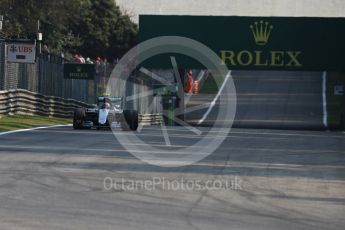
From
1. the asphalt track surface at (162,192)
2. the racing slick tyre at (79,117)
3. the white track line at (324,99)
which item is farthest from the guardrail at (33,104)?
the white track line at (324,99)

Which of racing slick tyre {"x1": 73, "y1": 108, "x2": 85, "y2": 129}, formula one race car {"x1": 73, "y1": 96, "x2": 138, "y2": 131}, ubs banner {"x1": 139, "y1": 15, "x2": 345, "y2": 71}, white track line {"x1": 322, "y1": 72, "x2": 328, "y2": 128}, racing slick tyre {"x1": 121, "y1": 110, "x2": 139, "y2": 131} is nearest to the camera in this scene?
formula one race car {"x1": 73, "y1": 96, "x2": 138, "y2": 131}

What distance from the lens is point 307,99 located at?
60.8 meters

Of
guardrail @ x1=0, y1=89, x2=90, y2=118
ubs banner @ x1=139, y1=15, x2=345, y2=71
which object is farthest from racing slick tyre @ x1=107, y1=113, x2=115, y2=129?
ubs banner @ x1=139, y1=15, x2=345, y2=71

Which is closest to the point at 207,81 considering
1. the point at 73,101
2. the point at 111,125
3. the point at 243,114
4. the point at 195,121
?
the point at 243,114

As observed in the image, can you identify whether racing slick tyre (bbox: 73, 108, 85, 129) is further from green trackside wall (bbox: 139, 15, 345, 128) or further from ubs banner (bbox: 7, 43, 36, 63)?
green trackside wall (bbox: 139, 15, 345, 128)

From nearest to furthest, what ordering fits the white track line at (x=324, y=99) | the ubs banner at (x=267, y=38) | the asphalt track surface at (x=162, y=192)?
1. the asphalt track surface at (x=162, y=192)
2. the ubs banner at (x=267, y=38)
3. the white track line at (x=324, y=99)

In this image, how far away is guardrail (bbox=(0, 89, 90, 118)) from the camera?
29797 mm

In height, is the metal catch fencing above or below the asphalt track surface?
above

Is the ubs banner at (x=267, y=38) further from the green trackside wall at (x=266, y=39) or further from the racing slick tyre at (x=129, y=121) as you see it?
the racing slick tyre at (x=129, y=121)

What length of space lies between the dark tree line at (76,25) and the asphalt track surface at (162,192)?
2948 cm

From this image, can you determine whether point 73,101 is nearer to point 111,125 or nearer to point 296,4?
point 111,125

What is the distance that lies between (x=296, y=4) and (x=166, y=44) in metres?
43.7

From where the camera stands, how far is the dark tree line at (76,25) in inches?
1834

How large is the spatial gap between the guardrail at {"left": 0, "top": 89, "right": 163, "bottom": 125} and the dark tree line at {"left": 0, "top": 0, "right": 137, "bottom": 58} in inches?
291
